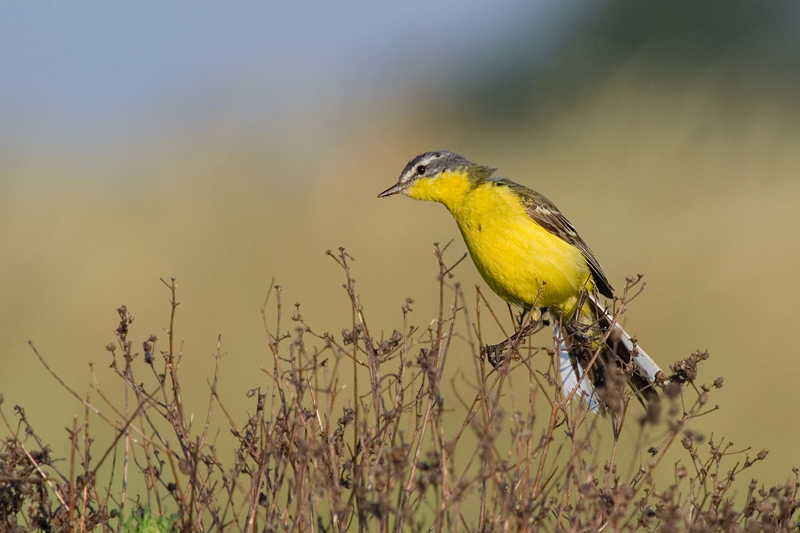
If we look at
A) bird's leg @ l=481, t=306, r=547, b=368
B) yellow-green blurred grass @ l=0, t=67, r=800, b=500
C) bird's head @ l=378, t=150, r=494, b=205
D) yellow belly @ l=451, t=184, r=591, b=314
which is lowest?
bird's leg @ l=481, t=306, r=547, b=368

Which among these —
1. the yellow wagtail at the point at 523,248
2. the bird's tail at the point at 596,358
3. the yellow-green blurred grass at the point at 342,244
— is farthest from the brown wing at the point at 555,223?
the yellow-green blurred grass at the point at 342,244

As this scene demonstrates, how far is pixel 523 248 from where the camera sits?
5883 millimetres

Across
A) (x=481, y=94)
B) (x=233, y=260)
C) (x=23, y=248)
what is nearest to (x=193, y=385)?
(x=233, y=260)

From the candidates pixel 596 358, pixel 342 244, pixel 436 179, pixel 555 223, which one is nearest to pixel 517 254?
pixel 555 223

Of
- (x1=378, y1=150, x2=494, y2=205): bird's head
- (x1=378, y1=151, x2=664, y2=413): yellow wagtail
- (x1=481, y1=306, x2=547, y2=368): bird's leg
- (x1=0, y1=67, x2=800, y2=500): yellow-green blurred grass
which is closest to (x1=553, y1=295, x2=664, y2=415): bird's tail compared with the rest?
(x1=378, y1=151, x2=664, y2=413): yellow wagtail

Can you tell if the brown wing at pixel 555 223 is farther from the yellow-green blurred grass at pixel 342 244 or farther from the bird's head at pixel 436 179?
the yellow-green blurred grass at pixel 342 244

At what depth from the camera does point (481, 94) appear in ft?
92.6

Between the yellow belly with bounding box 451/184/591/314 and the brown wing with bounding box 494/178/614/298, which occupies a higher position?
the brown wing with bounding box 494/178/614/298

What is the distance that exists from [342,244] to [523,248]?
21.5ft

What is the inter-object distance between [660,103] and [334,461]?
14723 mm

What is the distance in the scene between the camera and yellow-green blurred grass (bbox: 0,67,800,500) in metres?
9.65

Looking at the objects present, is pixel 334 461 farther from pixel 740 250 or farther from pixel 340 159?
pixel 340 159

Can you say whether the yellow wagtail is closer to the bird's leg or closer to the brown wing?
the brown wing

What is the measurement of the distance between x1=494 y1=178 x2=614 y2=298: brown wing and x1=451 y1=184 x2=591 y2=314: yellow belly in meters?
0.07
